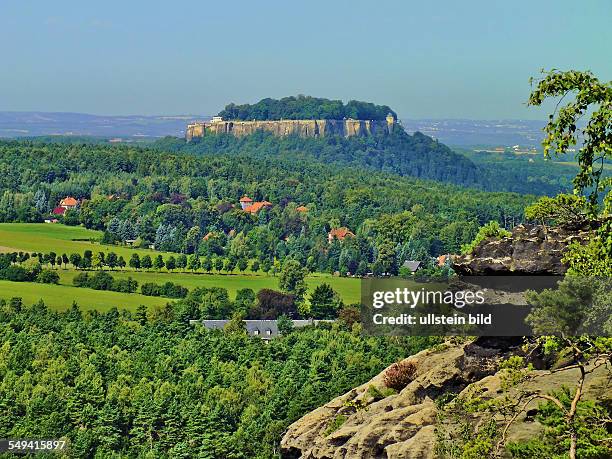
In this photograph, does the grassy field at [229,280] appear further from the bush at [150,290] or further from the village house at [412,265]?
the village house at [412,265]

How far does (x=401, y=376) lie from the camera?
28.6m

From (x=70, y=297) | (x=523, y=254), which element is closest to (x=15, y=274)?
(x=70, y=297)

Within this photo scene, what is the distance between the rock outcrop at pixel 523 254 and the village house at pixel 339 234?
344 ft

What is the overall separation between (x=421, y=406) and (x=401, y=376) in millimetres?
2758

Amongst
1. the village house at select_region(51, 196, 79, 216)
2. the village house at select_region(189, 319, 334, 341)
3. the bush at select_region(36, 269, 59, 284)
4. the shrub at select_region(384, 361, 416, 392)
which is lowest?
the village house at select_region(51, 196, 79, 216)

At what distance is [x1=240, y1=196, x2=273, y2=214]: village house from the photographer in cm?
14950

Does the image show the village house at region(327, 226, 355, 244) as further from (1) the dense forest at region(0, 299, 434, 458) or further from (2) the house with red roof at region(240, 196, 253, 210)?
(1) the dense forest at region(0, 299, 434, 458)

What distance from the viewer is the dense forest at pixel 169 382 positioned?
41469mm

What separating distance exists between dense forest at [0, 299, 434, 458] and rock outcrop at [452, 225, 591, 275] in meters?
10.1

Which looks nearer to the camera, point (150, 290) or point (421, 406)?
point (421, 406)

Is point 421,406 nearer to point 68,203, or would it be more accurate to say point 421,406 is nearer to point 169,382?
point 169,382

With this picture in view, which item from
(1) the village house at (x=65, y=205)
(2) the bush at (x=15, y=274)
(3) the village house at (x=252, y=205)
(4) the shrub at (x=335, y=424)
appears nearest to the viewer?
(4) the shrub at (x=335, y=424)

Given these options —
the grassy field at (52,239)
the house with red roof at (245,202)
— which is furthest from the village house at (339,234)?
the grassy field at (52,239)

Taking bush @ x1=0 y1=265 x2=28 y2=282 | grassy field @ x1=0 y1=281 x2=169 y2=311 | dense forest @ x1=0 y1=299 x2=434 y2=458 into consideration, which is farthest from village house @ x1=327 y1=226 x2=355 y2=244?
dense forest @ x1=0 y1=299 x2=434 y2=458
